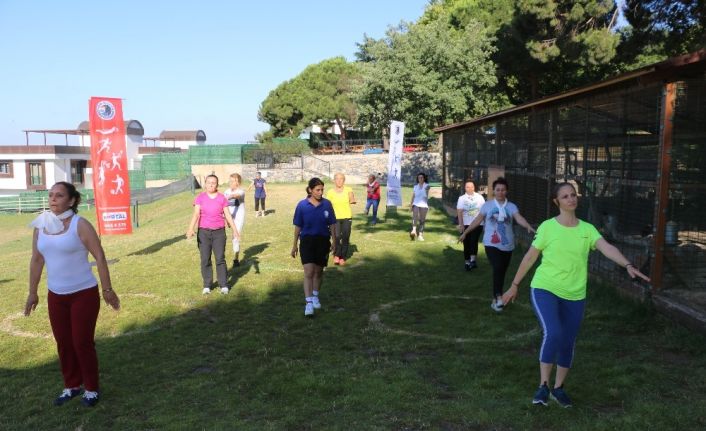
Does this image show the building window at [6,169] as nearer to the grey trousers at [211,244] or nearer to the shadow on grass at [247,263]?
the shadow on grass at [247,263]

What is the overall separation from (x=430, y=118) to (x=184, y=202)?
15112 mm

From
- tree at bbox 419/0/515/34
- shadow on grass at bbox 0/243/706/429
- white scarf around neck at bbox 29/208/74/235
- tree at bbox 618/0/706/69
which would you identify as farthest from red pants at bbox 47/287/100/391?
tree at bbox 419/0/515/34

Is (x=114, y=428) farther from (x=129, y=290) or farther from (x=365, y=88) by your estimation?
(x=365, y=88)

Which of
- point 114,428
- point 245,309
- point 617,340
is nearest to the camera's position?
point 114,428

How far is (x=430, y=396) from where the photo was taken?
4699 mm

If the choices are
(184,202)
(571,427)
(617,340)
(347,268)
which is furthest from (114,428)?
(184,202)

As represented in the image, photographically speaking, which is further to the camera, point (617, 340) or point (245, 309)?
point (245, 309)

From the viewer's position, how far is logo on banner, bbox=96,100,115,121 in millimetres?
11852

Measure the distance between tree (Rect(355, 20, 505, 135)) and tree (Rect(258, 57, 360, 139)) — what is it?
22166mm

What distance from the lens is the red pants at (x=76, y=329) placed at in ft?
15.7

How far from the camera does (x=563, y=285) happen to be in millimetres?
4312

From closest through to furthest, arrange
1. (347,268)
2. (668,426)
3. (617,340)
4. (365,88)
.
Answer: (668,426), (617,340), (347,268), (365,88)

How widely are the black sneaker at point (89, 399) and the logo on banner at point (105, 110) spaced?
8.43 meters

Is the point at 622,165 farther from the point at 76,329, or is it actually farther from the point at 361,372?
the point at 76,329
